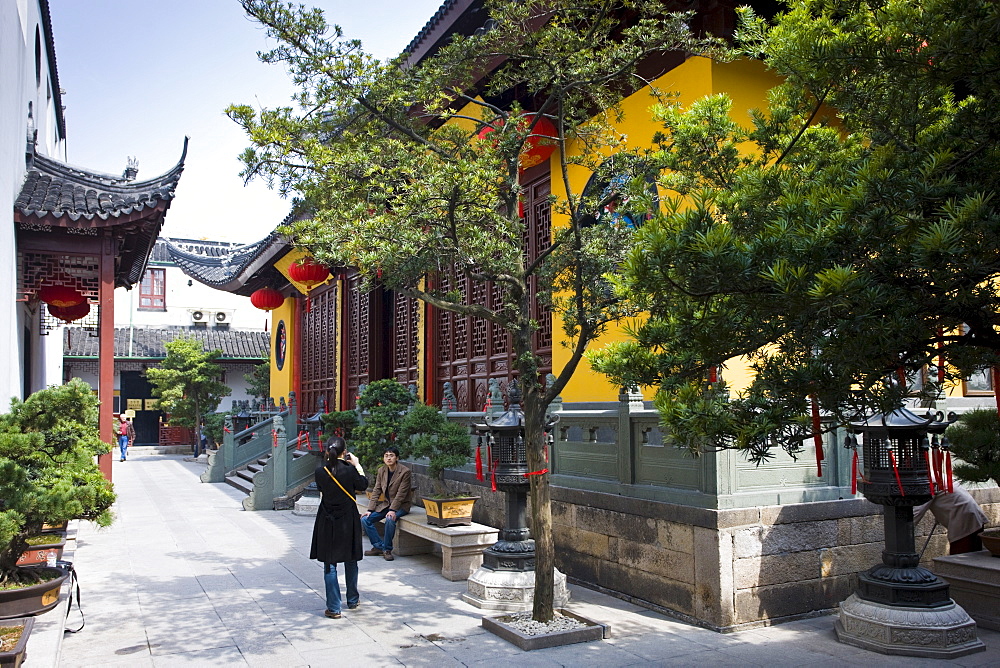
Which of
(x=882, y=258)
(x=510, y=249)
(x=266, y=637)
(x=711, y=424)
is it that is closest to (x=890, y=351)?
(x=882, y=258)

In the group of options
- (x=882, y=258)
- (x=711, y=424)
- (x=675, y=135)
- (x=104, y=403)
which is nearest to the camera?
(x=882, y=258)

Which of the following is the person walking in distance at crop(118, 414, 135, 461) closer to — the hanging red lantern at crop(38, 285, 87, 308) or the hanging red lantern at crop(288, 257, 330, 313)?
the hanging red lantern at crop(288, 257, 330, 313)

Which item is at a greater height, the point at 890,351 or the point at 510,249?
the point at 510,249

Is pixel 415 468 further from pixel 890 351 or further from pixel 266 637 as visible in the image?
pixel 890 351

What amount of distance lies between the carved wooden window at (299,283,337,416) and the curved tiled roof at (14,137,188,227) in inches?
263

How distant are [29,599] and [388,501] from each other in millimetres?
3795

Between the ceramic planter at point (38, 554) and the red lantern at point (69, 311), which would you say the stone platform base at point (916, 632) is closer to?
the ceramic planter at point (38, 554)

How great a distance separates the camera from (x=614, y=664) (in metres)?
4.87

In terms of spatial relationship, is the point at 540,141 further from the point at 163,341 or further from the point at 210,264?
the point at 163,341

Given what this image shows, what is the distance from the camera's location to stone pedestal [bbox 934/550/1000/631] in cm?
569

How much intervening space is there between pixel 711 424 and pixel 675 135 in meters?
1.53

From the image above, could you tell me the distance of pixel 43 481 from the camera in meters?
5.26

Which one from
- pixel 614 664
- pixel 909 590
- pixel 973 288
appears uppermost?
pixel 973 288

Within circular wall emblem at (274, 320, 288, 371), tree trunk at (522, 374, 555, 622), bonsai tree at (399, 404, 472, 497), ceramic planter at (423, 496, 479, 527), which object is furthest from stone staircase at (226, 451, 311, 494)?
tree trunk at (522, 374, 555, 622)
